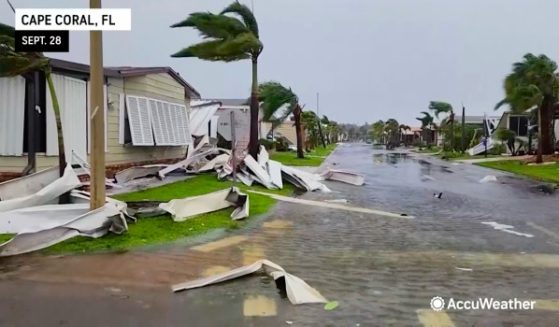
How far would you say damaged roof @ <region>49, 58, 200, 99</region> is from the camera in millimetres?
13984

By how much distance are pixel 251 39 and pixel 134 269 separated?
1379cm

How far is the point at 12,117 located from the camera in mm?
13672

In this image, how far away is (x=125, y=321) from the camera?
5.19m

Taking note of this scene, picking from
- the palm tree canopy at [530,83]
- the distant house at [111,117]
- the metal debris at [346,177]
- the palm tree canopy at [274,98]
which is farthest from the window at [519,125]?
the distant house at [111,117]

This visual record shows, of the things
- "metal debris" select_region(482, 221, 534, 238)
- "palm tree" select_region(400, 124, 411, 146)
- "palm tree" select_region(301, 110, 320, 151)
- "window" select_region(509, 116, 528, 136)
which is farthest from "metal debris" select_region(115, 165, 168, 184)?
"palm tree" select_region(400, 124, 411, 146)

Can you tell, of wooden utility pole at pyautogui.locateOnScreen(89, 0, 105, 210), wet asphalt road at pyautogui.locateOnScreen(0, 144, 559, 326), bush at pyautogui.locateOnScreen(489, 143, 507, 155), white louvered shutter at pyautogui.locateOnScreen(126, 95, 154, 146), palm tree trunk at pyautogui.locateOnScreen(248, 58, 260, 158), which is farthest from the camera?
bush at pyautogui.locateOnScreen(489, 143, 507, 155)

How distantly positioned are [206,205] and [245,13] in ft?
35.3

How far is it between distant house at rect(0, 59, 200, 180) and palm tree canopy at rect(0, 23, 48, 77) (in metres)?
1.58

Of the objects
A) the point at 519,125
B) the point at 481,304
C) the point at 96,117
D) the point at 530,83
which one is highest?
the point at 530,83

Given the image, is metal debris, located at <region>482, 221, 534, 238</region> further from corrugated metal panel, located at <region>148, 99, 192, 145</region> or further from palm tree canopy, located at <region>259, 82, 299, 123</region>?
palm tree canopy, located at <region>259, 82, 299, 123</region>

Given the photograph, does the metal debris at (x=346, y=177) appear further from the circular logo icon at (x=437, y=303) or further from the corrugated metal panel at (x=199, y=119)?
the circular logo icon at (x=437, y=303)

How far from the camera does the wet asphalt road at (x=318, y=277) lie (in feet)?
17.6

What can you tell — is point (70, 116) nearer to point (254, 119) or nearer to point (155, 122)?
point (155, 122)

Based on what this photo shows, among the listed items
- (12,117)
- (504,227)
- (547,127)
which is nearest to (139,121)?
(12,117)
